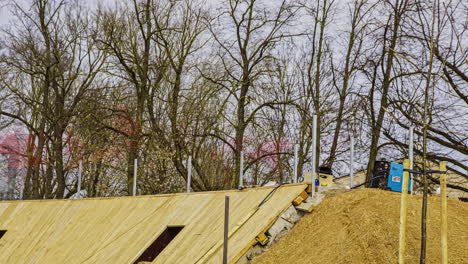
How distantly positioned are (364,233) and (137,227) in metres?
4.89

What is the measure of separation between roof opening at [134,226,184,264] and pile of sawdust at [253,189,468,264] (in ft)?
7.75

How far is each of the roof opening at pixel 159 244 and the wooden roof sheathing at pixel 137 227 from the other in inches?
3.7

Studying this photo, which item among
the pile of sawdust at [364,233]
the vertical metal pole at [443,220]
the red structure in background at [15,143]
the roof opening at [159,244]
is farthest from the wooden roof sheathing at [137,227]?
the red structure in background at [15,143]

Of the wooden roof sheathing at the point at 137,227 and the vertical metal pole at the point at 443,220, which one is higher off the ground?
the vertical metal pole at the point at 443,220

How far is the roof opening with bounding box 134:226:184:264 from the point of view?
10266mm

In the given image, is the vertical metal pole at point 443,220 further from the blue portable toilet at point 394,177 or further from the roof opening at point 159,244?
the roof opening at point 159,244

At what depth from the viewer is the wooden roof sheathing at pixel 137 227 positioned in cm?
957

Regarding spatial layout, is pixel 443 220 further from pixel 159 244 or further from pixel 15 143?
pixel 15 143

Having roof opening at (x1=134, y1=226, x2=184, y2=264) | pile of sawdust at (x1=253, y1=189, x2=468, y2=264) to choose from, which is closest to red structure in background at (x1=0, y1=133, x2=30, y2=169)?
roof opening at (x1=134, y1=226, x2=184, y2=264)

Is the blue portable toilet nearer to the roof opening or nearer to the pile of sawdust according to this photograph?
the pile of sawdust

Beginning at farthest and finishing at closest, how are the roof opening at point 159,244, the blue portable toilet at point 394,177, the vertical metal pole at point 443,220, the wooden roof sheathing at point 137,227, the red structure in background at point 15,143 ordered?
the red structure in background at point 15,143 → the blue portable toilet at point 394,177 → the roof opening at point 159,244 → the wooden roof sheathing at point 137,227 → the vertical metal pole at point 443,220

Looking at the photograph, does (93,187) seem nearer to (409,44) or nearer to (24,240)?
(24,240)

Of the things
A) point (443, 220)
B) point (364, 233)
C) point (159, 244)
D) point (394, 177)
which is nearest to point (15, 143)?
point (159, 244)

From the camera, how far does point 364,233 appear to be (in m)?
8.41
